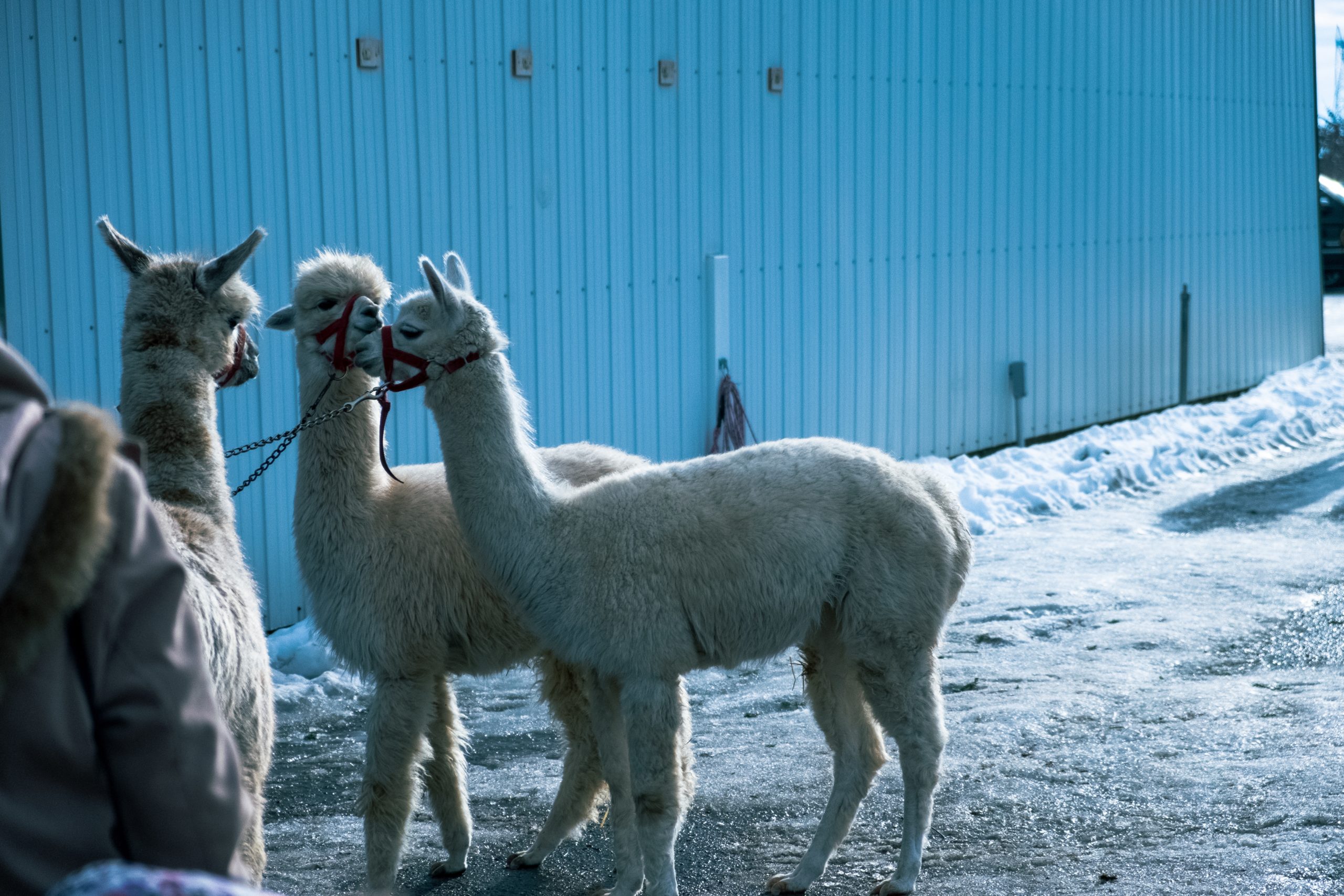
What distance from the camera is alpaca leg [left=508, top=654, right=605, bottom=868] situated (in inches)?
168

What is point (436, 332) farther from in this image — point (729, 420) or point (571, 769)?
point (729, 420)

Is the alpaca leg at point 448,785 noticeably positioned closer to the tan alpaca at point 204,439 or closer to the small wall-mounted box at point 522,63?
the tan alpaca at point 204,439

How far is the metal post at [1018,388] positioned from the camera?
37.5 feet

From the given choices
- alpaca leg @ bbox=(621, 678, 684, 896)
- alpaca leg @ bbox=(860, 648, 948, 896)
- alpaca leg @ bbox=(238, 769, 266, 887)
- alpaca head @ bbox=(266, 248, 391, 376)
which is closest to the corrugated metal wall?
alpaca head @ bbox=(266, 248, 391, 376)

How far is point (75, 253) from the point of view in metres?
6.01

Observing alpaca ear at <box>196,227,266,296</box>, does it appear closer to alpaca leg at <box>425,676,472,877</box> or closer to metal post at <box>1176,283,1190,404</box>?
alpaca leg at <box>425,676,472,877</box>

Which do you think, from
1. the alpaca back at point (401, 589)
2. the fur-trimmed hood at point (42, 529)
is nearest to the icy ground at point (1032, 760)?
the alpaca back at point (401, 589)

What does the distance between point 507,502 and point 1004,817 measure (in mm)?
1956

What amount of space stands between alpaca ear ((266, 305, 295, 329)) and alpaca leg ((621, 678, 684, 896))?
166 centimetres

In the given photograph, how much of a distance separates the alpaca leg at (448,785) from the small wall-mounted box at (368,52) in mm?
3747

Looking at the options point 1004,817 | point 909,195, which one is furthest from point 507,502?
point 909,195

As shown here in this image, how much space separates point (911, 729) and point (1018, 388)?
8.01 meters

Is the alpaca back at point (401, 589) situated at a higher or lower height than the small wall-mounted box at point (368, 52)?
lower

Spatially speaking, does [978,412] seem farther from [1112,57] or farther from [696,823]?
[696,823]
